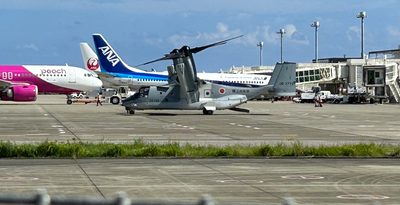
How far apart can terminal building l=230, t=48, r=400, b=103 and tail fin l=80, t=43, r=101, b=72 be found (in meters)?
36.0

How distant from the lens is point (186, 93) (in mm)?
59125

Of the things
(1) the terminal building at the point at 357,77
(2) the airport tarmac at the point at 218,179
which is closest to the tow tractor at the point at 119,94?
(1) the terminal building at the point at 357,77

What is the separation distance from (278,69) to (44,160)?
141ft

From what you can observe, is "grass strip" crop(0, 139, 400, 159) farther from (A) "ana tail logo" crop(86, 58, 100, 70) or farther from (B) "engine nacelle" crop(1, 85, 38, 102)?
(A) "ana tail logo" crop(86, 58, 100, 70)

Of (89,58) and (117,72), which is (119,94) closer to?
(117,72)

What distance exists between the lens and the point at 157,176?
18453 millimetres

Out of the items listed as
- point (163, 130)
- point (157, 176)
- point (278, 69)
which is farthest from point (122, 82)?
point (157, 176)

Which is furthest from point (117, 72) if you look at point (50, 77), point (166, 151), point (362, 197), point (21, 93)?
point (362, 197)

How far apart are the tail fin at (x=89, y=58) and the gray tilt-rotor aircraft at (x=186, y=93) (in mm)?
43223

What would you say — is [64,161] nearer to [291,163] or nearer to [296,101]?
[291,163]

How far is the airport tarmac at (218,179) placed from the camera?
597 inches

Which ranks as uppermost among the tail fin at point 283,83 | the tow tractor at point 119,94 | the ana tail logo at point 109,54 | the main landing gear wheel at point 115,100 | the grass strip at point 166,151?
the ana tail logo at point 109,54

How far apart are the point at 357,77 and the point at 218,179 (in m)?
105

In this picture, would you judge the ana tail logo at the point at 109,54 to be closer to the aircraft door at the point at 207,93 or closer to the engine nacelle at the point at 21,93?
the engine nacelle at the point at 21,93
